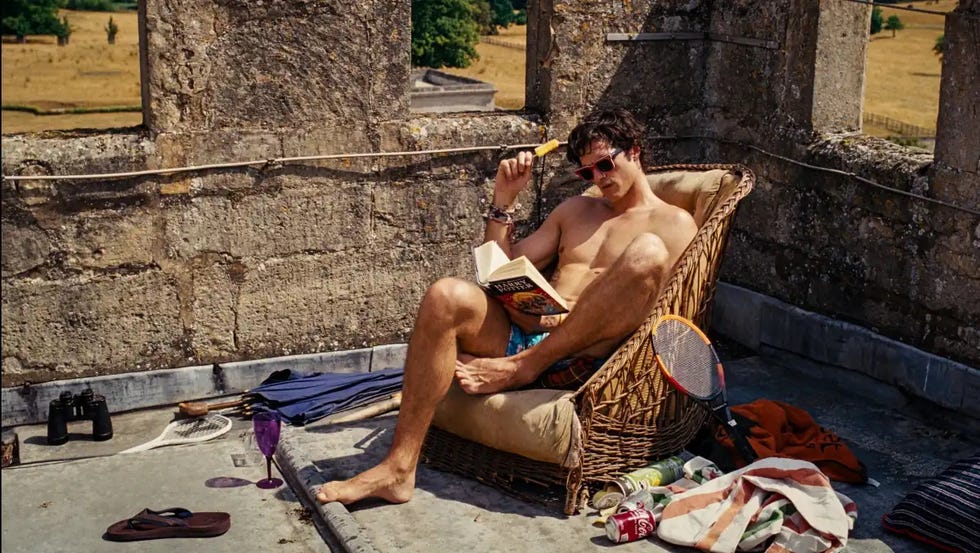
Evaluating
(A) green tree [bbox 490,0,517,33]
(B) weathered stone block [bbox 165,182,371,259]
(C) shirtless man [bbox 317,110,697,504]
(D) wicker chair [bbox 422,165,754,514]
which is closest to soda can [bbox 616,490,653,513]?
(D) wicker chair [bbox 422,165,754,514]

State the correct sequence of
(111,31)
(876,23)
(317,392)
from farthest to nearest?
(876,23) → (111,31) → (317,392)

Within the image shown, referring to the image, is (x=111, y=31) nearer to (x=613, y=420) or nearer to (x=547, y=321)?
(x=547, y=321)

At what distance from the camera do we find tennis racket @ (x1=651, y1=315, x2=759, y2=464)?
14.4ft

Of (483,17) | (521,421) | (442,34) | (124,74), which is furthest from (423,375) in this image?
(124,74)

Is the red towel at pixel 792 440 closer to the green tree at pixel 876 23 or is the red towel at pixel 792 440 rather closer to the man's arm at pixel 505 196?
the man's arm at pixel 505 196

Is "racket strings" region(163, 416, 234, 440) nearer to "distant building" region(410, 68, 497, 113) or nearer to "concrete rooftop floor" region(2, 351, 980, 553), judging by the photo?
"concrete rooftop floor" region(2, 351, 980, 553)

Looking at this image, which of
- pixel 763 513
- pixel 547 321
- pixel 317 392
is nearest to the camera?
pixel 763 513

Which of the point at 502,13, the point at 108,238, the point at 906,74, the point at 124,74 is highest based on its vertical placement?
the point at 502,13

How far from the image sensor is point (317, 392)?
225 inches

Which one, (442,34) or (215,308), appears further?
(442,34)

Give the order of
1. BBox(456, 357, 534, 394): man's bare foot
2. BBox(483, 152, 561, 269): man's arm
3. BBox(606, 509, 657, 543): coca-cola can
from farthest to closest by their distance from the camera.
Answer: BBox(483, 152, 561, 269): man's arm
BBox(456, 357, 534, 394): man's bare foot
BBox(606, 509, 657, 543): coca-cola can

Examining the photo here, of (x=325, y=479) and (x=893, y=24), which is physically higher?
(x=893, y=24)

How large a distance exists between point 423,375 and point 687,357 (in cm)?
104

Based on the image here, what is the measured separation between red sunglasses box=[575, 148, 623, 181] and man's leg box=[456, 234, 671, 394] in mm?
466
